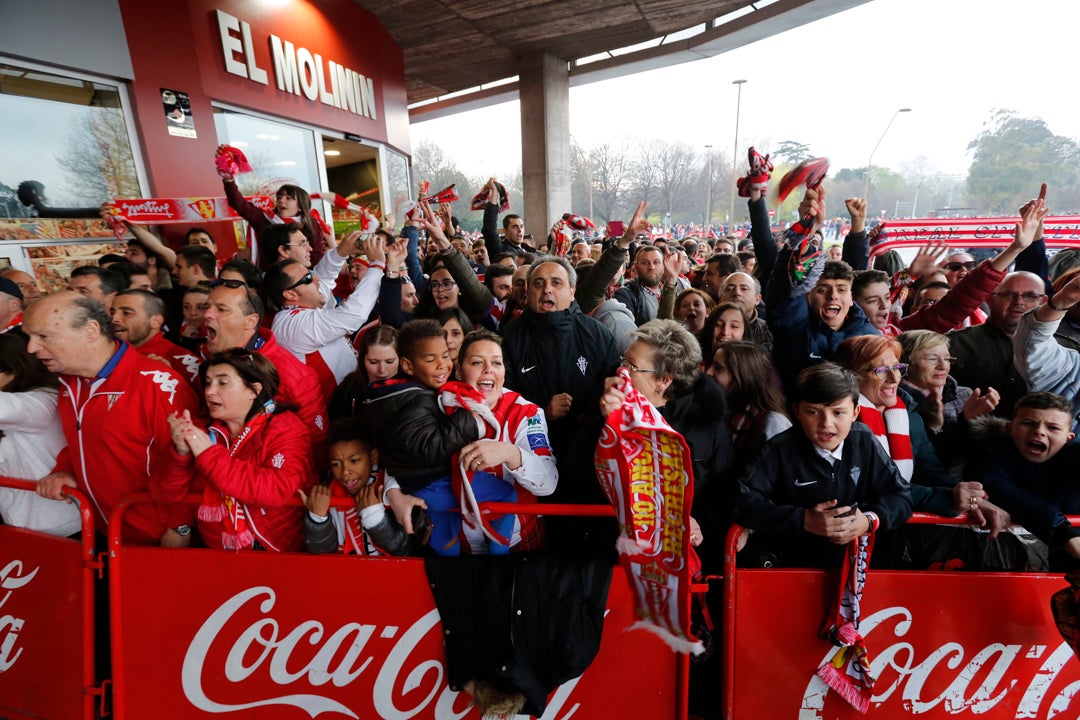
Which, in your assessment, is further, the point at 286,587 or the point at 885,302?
the point at 885,302

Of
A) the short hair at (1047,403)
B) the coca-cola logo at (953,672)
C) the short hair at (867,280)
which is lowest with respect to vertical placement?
the coca-cola logo at (953,672)

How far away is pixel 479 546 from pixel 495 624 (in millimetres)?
343

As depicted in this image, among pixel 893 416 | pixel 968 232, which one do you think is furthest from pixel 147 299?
pixel 968 232

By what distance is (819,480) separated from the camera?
2279mm

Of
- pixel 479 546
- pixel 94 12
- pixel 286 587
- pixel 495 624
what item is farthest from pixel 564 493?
pixel 94 12

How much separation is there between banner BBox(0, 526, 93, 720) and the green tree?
24590 millimetres

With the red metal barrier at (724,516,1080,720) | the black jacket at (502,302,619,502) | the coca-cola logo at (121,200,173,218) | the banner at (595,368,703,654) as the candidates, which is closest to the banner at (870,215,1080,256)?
the black jacket at (502,302,619,502)

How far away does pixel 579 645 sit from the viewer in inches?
86.8

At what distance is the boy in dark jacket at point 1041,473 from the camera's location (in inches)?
86.7

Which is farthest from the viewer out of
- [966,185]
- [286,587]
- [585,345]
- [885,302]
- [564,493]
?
[966,185]

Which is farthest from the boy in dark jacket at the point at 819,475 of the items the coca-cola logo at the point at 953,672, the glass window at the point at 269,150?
the glass window at the point at 269,150

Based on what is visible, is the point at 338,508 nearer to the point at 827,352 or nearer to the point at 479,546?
the point at 479,546

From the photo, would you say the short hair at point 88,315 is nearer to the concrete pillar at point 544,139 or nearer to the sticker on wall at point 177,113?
the sticker on wall at point 177,113

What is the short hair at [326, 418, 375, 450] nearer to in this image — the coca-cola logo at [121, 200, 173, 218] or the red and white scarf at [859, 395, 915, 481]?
the red and white scarf at [859, 395, 915, 481]
